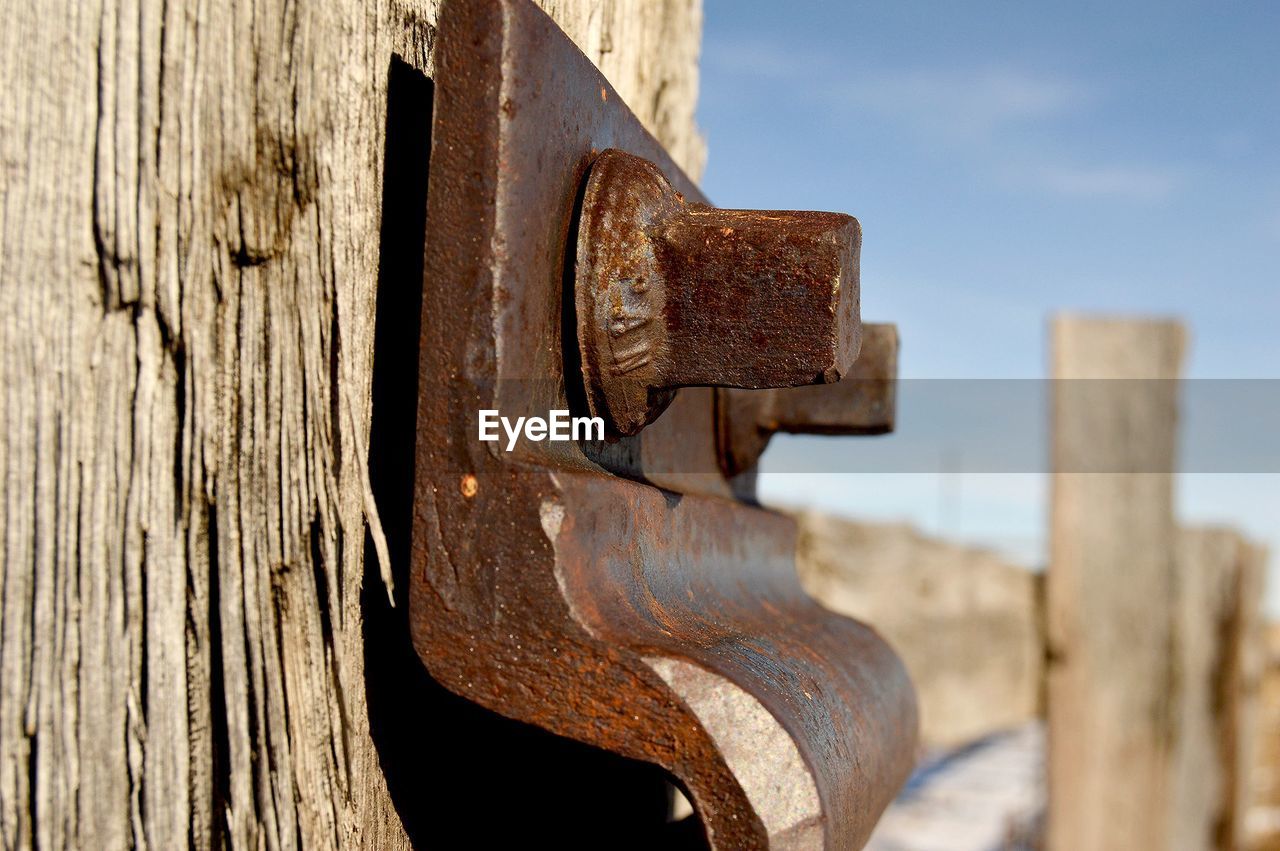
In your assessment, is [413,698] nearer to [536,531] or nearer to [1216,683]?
[536,531]

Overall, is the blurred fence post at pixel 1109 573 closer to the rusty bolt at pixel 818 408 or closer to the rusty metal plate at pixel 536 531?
the rusty bolt at pixel 818 408

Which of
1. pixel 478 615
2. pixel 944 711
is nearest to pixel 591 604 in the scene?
pixel 478 615

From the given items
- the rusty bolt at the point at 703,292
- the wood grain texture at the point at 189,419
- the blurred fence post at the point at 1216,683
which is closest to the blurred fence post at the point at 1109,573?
the blurred fence post at the point at 1216,683

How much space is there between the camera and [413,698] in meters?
0.77

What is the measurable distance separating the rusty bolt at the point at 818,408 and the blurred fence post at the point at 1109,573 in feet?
9.84

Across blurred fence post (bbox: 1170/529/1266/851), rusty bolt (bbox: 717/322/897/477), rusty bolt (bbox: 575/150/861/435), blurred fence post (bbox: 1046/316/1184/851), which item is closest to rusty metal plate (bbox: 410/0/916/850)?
rusty bolt (bbox: 575/150/861/435)

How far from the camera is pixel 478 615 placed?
677mm

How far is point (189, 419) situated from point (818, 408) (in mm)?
716

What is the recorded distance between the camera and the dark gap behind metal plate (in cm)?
74

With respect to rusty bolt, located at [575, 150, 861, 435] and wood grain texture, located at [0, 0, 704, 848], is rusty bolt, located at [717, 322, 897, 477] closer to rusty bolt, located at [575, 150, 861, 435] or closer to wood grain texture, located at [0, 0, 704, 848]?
rusty bolt, located at [575, 150, 861, 435]

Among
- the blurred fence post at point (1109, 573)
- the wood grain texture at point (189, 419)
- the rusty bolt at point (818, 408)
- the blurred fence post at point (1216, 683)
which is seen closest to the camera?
the wood grain texture at point (189, 419)

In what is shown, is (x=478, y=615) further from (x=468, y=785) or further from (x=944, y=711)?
(x=944, y=711)

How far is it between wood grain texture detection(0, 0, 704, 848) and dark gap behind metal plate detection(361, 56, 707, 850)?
14 mm

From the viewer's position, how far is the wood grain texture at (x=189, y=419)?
60cm
